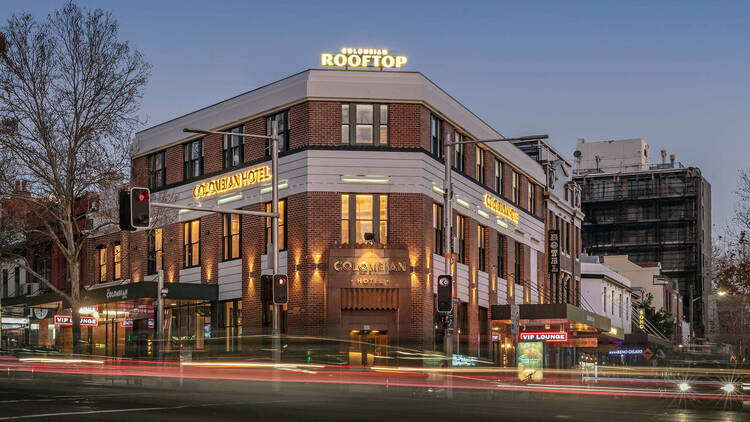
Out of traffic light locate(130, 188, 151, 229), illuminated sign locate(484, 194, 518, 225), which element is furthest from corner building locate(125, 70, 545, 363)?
traffic light locate(130, 188, 151, 229)

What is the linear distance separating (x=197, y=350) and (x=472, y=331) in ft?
44.5

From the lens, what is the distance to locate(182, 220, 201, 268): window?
171 feet

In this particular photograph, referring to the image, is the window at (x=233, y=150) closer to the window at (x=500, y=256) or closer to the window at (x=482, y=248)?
Result: the window at (x=482, y=248)

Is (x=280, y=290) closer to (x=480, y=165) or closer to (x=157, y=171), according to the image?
(x=480, y=165)

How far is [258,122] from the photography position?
4803 cm

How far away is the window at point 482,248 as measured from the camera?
52844mm

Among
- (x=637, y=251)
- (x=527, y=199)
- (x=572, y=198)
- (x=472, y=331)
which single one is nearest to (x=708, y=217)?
(x=637, y=251)

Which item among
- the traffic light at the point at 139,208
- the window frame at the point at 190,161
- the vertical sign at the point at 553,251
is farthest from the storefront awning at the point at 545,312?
the traffic light at the point at 139,208

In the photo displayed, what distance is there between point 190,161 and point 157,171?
3.05 meters

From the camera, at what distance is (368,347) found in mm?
44469

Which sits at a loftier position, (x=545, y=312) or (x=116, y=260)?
(x=116, y=260)

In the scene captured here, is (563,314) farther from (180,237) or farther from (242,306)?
(180,237)

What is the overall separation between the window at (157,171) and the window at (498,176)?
17.8 meters

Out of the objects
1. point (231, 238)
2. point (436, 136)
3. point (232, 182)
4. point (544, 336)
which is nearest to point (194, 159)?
point (232, 182)
